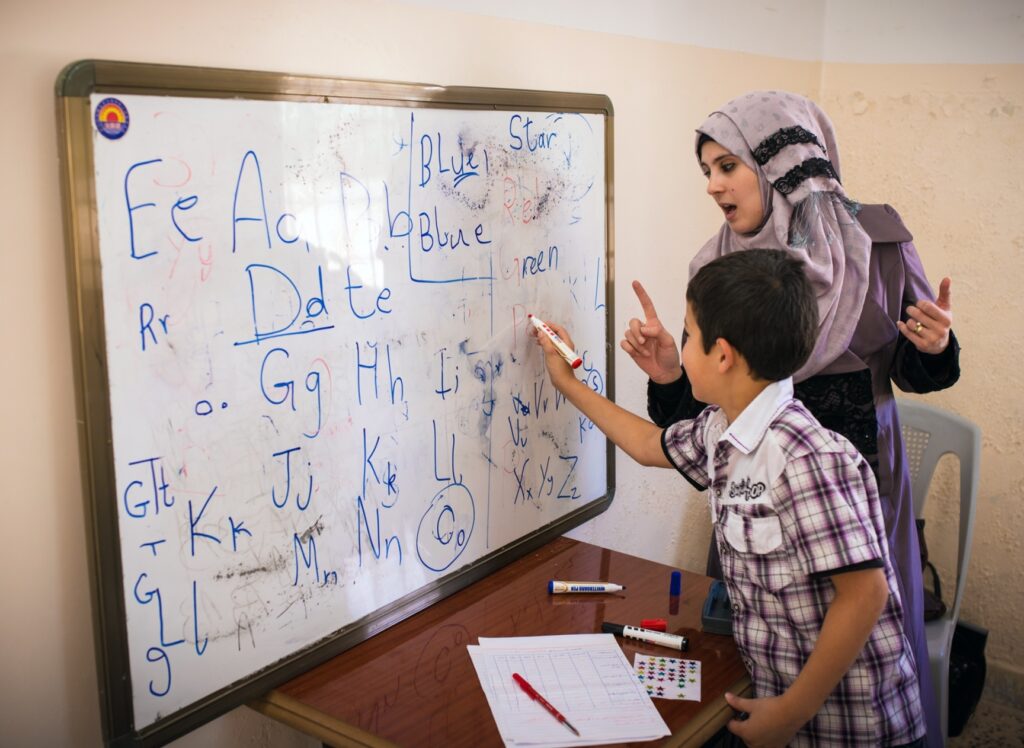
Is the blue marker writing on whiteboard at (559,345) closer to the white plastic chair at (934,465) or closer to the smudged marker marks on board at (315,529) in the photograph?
the smudged marker marks on board at (315,529)

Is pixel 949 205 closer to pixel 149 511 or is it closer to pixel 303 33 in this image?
pixel 303 33

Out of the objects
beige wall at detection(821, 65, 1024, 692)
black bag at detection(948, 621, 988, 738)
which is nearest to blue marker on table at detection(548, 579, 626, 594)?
black bag at detection(948, 621, 988, 738)

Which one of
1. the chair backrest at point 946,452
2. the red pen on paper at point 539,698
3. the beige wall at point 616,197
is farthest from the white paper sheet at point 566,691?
the chair backrest at point 946,452

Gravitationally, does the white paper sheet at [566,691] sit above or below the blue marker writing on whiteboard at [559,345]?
below

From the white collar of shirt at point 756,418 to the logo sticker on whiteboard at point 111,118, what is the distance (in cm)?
88

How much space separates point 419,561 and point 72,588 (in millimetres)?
541

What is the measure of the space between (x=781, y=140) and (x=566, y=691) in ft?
3.22

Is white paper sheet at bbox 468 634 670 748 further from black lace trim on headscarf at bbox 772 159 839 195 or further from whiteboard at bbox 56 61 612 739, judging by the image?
black lace trim on headscarf at bbox 772 159 839 195

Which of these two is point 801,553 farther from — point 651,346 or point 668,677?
A: point 651,346

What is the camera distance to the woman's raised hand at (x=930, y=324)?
160 centimetres

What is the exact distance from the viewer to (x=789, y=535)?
4.25ft

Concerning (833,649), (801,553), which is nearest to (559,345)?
(801,553)

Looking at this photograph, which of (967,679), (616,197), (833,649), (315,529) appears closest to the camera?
(833,649)

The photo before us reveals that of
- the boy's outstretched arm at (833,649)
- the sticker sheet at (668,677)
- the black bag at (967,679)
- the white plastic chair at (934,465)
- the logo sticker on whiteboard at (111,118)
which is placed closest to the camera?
the logo sticker on whiteboard at (111,118)
